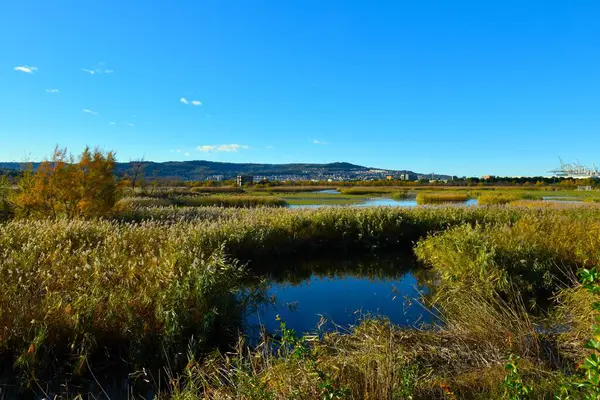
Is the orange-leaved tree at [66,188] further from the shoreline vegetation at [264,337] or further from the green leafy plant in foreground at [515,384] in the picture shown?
the green leafy plant in foreground at [515,384]

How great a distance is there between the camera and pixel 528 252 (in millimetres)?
9078

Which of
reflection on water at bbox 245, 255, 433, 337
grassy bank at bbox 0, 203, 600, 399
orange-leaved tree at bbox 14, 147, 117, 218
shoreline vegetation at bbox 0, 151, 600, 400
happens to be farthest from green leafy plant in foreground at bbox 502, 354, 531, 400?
orange-leaved tree at bbox 14, 147, 117, 218

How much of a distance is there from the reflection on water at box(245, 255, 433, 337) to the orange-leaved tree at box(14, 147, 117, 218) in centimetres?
822

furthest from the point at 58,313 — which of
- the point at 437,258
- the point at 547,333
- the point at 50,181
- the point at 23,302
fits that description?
the point at 50,181

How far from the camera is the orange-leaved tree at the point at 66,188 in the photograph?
14.7 metres

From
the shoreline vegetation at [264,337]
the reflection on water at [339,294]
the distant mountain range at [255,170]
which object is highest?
the distant mountain range at [255,170]

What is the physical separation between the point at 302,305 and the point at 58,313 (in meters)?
4.51

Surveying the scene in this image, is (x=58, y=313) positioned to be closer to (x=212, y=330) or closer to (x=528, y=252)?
(x=212, y=330)

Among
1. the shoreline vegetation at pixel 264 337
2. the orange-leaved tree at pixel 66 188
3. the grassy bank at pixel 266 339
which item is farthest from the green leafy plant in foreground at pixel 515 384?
the orange-leaved tree at pixel 66 188

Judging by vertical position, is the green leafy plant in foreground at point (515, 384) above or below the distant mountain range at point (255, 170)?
below

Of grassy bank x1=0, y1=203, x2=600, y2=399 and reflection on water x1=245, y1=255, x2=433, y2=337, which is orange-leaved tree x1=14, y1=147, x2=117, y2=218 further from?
reflection on water x1=245, y1=255, x2=433, y2=337

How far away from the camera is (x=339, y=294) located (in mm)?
9141

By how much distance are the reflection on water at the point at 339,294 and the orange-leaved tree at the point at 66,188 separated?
8.22m

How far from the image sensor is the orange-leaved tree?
14672mm
